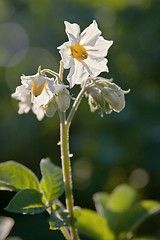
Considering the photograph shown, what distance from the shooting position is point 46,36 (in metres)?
3.93

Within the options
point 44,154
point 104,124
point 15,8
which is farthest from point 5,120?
point 15,8

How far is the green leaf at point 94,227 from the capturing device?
62.3 inches

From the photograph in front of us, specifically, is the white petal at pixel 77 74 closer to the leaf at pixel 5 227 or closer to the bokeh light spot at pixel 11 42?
the leaf at pixel 5 227

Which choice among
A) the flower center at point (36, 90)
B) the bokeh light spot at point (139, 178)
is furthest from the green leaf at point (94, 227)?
the bokeh light spot at point (139, 178)

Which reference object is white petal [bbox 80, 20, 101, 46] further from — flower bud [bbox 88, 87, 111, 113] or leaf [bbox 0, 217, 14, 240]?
leaf [bbox 0, 217, 14, 240]

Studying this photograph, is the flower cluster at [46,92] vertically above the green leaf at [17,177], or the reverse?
the flower cluster at [46,92]

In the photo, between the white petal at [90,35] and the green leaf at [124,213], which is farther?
the green leaf at [124,213]

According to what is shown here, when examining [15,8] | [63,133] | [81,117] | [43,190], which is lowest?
[43,190]

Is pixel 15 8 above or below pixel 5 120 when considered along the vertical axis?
above

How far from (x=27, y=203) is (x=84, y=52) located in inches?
22.7

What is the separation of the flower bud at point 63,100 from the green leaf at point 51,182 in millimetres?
317

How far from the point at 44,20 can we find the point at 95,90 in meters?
3.15

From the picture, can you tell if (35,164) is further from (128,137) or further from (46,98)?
(46,98)

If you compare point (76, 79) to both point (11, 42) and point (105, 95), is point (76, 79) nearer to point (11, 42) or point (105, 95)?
point (105, 95)
